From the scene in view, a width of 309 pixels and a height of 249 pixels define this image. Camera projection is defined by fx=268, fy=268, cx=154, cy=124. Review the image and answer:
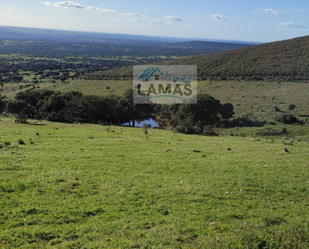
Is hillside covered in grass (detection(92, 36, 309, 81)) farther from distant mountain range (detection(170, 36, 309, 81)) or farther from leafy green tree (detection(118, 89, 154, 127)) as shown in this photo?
leafy green tree (detection(118, 89, 154, 127))

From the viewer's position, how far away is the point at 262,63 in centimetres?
8875

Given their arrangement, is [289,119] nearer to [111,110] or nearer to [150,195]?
[111,110]

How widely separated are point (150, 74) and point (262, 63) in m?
38.5

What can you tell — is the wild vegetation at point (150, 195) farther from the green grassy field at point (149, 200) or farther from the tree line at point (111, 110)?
the tree line at point (111, 110)

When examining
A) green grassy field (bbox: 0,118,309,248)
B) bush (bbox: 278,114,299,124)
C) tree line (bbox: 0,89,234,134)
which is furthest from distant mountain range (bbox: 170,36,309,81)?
green grassy field (bbox: 0,118,309,248)

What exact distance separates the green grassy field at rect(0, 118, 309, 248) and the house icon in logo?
81095mm

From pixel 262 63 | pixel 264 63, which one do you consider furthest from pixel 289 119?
pixel 262 63

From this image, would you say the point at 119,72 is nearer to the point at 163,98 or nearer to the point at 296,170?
the point at 163,98

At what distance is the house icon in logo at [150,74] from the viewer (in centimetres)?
→ 9595

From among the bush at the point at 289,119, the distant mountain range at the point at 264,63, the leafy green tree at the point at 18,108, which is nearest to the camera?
the leafy green tree at the point at 18,108

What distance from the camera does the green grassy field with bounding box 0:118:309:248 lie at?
7.03 meters

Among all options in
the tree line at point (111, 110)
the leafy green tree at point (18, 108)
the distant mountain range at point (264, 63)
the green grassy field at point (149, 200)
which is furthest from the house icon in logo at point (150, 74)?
the green grassy field at point (149, 200)

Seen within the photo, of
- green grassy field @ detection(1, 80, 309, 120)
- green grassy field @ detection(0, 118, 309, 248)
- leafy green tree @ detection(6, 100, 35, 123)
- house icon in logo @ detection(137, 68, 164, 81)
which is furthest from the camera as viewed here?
house icon in logo @ detection(137, 68, 164, 81)

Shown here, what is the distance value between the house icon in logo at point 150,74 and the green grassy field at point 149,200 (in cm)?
8110
